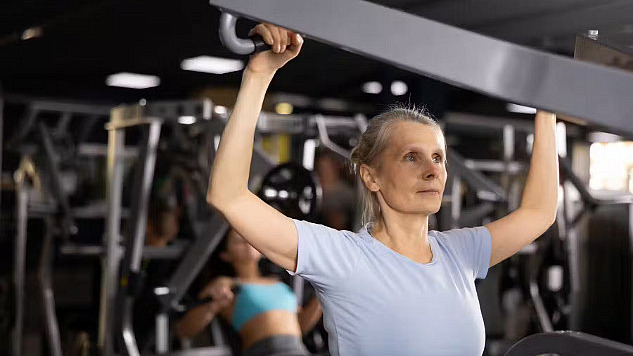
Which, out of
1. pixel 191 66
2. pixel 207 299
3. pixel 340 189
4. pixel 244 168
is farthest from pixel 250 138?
pixel 191 66

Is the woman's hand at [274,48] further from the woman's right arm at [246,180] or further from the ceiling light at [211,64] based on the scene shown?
the ceiling light at [211,64]

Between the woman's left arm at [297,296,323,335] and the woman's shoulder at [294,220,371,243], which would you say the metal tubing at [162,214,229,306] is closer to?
the woman's left arm at [297,296,323,335]

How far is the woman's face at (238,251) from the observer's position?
3194 millimetres

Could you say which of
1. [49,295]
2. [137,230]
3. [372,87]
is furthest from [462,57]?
[372,87]

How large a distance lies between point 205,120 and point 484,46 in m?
2.79

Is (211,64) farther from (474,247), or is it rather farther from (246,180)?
(246,180)

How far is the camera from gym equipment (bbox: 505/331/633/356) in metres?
1.10

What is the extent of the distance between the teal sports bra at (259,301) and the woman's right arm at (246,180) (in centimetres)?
200

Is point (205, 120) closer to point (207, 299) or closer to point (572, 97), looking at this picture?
point (207, 299)

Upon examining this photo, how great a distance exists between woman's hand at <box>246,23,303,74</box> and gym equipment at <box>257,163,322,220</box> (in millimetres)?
1873

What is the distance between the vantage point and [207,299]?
122 inches

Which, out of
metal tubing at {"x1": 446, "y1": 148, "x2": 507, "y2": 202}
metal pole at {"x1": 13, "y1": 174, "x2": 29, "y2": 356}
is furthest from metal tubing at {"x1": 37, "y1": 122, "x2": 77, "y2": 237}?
metal tubing at {"x1": 446, "y1": 148, "x2": 507, "y2": 202}

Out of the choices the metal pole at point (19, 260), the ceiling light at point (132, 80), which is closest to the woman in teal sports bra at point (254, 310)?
the metal pole at point (19, 260)

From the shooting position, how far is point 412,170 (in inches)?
47.3
